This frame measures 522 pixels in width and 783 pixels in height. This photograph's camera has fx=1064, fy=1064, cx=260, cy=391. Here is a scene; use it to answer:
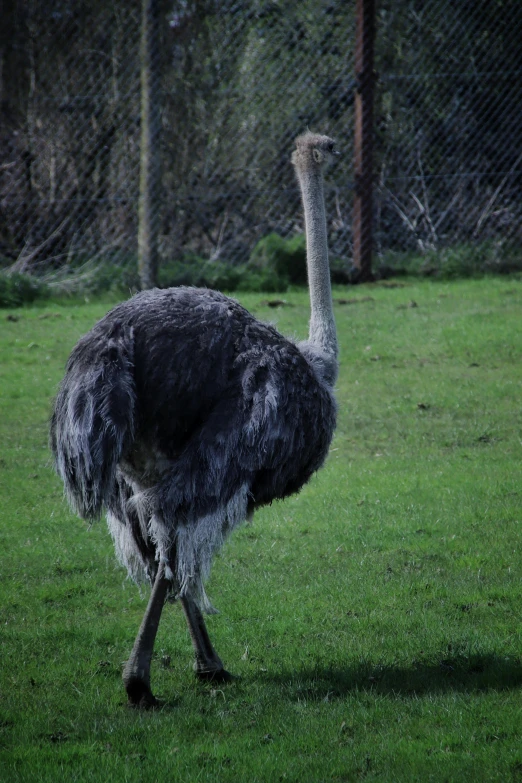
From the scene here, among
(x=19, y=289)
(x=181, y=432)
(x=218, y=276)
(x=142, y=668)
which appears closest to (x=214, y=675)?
(x=142, y=668)

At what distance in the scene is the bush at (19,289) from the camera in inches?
453

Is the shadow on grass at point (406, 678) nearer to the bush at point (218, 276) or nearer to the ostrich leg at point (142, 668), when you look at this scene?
the ostrich leg at point (142, 668)

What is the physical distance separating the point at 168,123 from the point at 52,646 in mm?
8278

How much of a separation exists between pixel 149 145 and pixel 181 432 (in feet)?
26.2

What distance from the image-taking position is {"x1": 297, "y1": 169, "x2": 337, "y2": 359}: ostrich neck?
4.78 m

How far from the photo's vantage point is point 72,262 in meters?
11.8

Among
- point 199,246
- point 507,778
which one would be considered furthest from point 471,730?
point 199,246

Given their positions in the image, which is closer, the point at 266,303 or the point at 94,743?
the point at 94,743

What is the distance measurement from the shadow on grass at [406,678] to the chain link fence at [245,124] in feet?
26.3

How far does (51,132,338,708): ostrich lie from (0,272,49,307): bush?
7.62m

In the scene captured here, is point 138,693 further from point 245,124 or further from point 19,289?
point 245,124

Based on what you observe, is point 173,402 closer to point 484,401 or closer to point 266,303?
point 484,401

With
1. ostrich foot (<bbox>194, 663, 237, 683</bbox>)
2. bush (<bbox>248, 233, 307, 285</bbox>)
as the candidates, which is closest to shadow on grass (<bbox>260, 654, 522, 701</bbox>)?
ostrich foot (<bbox>194, 663, 237, 683</bbox>)

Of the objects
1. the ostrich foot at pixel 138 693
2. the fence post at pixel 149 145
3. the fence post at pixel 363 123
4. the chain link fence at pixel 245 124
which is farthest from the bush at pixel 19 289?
the ostrich foot at pixel 138 693
